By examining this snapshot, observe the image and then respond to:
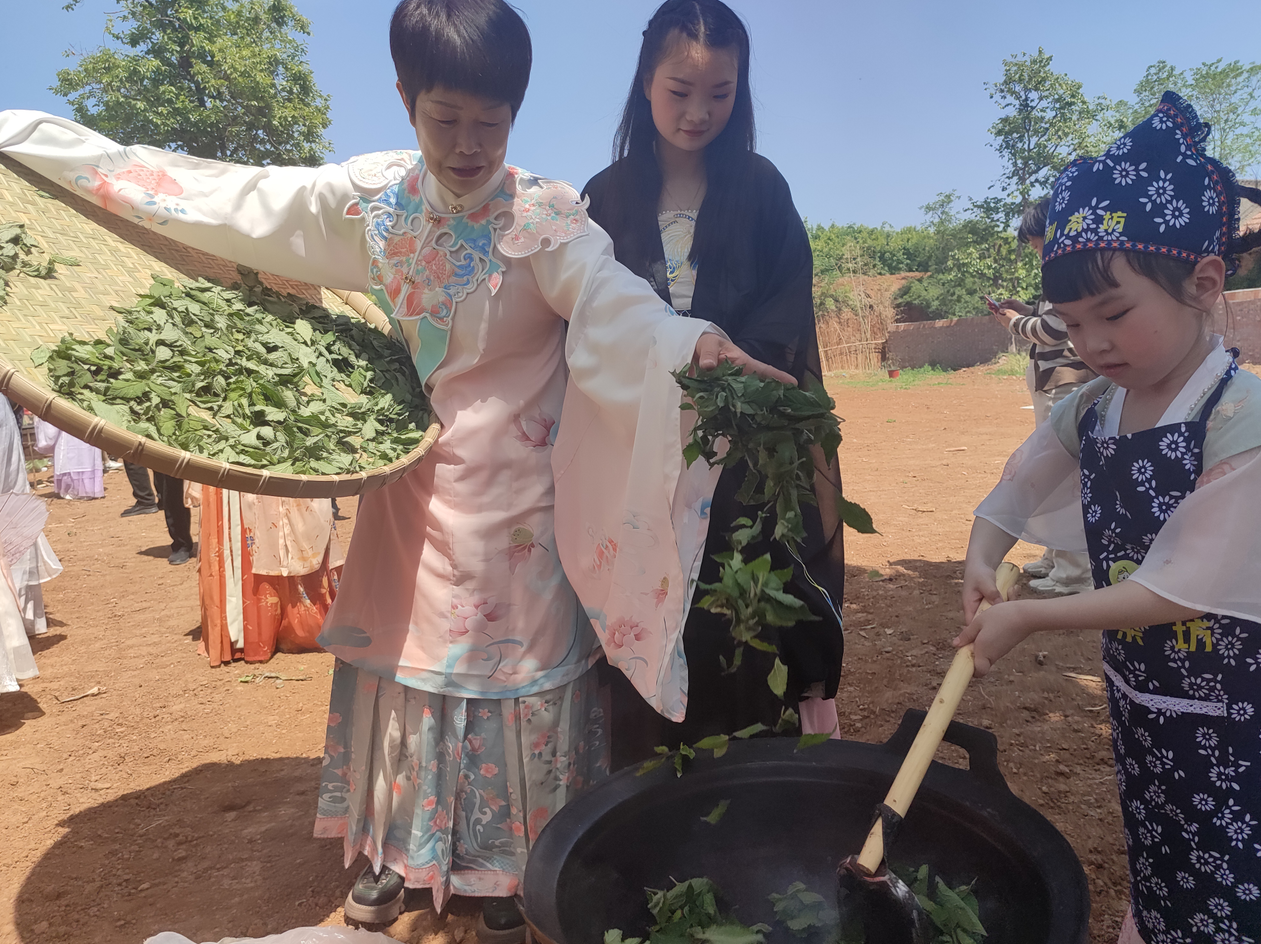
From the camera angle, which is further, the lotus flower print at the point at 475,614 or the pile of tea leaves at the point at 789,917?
the lotus flower print at the point at 475,614

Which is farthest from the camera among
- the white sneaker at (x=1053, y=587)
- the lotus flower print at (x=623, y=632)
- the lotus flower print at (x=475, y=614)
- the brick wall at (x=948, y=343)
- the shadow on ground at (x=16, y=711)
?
the brick wall at (x=948, y=343)

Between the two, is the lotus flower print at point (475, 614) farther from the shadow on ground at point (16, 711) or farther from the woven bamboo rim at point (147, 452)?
the shadow on ground at point (16, 711)

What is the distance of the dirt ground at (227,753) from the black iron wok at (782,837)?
1111 mm

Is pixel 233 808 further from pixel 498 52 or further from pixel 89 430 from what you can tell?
pixel 498 52

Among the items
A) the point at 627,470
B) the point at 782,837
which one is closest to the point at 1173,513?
the point at 782,837

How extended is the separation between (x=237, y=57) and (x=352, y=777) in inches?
796

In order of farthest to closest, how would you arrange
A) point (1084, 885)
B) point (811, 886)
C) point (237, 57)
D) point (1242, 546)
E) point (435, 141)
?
point (237, 57) < point (435, 141) < point (811, 886) < point (1242, 546) < point (1084, 885)

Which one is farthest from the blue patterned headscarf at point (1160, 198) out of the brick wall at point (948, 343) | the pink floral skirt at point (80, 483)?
the brick wall at point (948, 343)

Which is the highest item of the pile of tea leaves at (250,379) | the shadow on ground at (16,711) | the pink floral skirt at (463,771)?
the pile of tea leaves at (250,379)

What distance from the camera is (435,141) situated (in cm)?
187

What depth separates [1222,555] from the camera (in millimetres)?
1336

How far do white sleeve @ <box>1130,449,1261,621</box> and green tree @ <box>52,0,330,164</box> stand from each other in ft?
65.7

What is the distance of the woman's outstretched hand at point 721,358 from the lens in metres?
1.66

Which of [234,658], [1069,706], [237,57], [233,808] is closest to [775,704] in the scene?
[1069,706]
